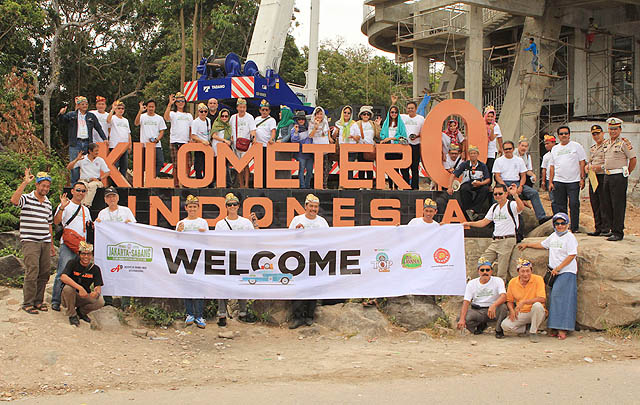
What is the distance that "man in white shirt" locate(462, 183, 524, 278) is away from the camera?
10.6m

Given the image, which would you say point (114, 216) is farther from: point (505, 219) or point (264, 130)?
point (505, 219)

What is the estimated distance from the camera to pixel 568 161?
11492 millimetres

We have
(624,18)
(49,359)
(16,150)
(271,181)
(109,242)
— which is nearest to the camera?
(49,359)

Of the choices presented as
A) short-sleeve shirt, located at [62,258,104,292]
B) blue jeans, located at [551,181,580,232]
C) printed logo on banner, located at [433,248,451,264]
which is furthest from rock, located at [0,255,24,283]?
blue jeans, located at [551,181,580,232]

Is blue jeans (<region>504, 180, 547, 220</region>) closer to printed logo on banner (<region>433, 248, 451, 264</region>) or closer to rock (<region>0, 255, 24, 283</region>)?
printed logo on banner (<region>433, 248, 451, 264</region>)

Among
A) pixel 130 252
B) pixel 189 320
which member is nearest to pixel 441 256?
pixel 189 320

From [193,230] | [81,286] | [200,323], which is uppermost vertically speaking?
[193,230]

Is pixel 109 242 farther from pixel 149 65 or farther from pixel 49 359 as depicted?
pixel 149 65

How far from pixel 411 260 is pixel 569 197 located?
339 cm

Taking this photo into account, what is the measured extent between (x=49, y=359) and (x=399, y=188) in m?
6.68

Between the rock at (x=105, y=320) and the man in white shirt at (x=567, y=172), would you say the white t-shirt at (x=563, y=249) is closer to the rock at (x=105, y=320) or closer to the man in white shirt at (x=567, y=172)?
the man in white shirt at (x=567, y=172)

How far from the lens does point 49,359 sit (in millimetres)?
8117

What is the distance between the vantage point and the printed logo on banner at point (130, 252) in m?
10.2

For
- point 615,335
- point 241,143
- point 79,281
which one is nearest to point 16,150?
point 241,143
